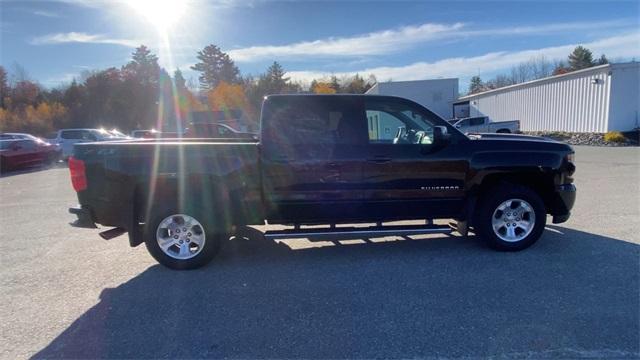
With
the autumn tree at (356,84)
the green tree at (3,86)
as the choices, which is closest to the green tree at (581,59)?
the autumn tree at (356,84)

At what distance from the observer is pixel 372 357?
9.45 feet

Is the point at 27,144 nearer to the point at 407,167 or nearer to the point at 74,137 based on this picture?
the point at 74,137

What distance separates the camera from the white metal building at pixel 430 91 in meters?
41.1

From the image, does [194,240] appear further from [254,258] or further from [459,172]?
[459,172]

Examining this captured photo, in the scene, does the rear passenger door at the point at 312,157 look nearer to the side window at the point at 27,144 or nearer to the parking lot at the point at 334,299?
the parking lot at the point at 334,299

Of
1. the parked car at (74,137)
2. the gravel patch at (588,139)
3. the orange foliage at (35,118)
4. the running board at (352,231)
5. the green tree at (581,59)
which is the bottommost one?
the gravel patch at (588,139)

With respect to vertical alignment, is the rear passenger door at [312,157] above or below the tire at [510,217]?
above

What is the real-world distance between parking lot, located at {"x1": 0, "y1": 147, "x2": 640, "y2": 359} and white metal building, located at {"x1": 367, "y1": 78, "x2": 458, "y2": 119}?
36.7 meters

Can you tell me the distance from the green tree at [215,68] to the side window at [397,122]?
237 feet

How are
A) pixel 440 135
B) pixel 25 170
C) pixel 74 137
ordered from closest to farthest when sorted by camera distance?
pixel 440 135
pixel 25 170
pixel 74 137

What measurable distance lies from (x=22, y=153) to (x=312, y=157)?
18114 millimetres

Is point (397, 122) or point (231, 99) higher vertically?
point (231, 99)

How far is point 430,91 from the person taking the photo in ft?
141

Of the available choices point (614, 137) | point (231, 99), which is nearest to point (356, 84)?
point (231, 99)
